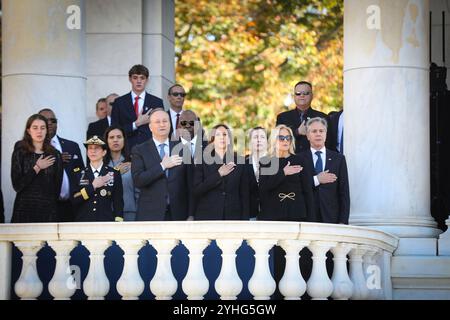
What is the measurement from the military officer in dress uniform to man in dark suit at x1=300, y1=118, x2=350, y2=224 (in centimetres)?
300

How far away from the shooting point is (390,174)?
26.5 m

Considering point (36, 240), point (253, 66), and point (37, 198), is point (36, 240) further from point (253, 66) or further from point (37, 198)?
point (253, 66)

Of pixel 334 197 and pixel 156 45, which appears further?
pixel 156 45

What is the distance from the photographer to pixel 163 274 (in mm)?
22203

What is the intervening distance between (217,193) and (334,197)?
207 cm

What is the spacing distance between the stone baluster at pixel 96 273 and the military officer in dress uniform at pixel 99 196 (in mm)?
1847

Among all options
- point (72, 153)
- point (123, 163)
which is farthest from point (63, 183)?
point (123, 163)

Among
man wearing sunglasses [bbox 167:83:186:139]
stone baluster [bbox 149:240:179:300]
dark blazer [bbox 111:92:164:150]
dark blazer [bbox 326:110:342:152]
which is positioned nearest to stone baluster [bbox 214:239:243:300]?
stone baluster [bbox 149:240:179:300]

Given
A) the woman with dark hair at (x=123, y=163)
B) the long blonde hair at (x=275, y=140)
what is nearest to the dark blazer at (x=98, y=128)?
the woman with dark hair at (x=123, y=163)

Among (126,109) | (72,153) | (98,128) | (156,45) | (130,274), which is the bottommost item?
(130,274)

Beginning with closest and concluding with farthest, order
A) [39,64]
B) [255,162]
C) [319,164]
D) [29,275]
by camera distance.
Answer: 1. [29,275]
2. [255,162]
3. [319,164]
4. [39,64]

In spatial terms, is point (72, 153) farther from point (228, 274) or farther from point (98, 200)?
point (228, 274)

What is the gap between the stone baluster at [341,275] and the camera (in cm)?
2281

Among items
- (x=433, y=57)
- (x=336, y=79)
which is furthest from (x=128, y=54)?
(x=336, y=79)
